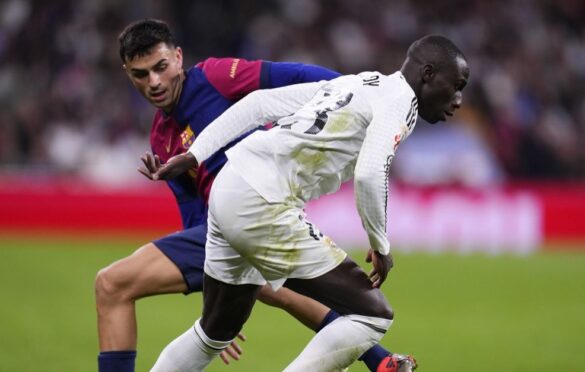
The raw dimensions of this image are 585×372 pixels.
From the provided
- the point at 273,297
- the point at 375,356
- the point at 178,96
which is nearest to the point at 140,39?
the point at 178,96

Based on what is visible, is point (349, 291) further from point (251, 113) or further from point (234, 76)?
point (234, 76)

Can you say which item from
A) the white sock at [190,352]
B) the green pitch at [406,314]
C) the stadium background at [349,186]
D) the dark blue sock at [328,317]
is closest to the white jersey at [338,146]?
the white sock at [190,352]

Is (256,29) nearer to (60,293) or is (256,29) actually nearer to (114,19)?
(114,19)

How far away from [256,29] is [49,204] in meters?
4.52

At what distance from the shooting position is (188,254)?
531 cm

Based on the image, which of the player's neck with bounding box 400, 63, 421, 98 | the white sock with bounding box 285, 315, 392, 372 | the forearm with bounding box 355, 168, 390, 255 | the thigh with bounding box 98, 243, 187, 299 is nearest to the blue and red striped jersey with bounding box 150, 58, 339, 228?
the thigh with bounding box 98, 243, 187, 299

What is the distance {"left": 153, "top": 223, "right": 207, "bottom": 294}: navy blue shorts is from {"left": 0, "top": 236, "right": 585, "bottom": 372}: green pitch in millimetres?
1589

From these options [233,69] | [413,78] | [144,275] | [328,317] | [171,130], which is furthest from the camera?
[328,317]

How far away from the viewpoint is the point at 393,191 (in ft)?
46.1

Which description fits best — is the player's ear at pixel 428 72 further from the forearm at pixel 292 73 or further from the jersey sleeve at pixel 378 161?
the forearm at pixel 292 73

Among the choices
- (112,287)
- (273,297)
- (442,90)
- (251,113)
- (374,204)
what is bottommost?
(273,297)

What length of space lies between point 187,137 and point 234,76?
1.30ft

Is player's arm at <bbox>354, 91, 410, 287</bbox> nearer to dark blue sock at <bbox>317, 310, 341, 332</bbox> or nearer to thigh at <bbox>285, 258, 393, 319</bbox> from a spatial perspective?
thigh at <bbox>285, 258, 393, 319</bbox>

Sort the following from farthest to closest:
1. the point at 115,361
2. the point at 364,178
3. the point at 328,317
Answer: the point at 328,317
the point at 115,361
the point at 364,178
